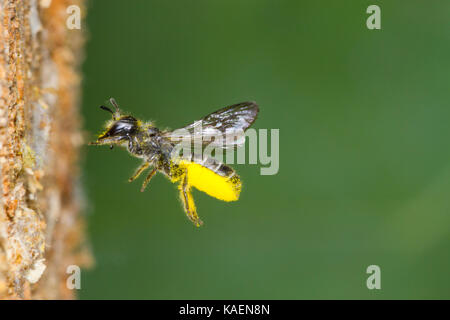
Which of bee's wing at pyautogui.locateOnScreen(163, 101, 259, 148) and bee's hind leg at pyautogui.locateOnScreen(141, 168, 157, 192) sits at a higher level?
bee's wing at pyautogui.locateOnScreen(163, 101, 259, 148)

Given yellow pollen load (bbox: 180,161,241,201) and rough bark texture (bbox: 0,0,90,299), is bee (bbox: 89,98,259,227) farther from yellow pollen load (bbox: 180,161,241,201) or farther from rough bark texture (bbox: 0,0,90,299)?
rough bark texture (bbox: 0,0,90,299)

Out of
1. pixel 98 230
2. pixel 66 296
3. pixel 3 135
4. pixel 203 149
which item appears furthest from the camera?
pixel 98 230

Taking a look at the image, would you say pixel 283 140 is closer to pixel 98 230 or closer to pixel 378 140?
pixel 378 140

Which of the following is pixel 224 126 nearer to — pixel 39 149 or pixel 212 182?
pixel 212 182

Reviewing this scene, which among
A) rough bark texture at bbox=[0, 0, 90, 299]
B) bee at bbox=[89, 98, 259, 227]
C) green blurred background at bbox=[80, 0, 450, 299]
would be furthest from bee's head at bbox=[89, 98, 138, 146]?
green blurred background at bbox=[80, 0, 450, 299]
